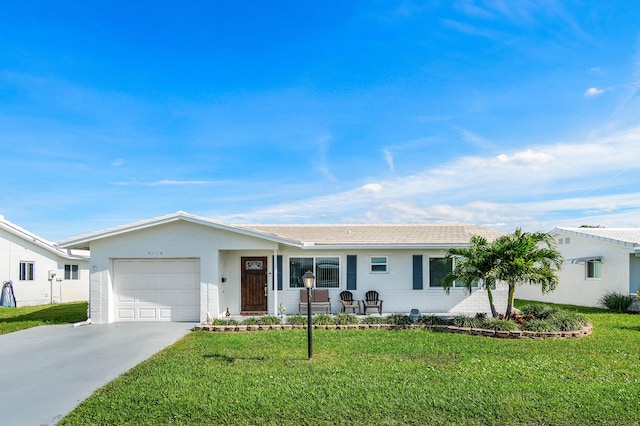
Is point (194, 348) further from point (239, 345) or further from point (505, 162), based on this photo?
point (505, 162)

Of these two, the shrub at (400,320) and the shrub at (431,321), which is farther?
the shrub at (400,320)

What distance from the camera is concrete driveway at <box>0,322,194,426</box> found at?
601 centimetres

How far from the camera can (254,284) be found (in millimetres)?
14969

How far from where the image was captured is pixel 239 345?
32.2 feet

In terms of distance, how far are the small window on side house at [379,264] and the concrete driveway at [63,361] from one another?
6.63 m

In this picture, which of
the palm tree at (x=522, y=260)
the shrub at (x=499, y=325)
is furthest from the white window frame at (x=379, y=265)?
the shrub at (x=499, y=325)

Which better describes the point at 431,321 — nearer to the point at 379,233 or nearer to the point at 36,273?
the point at 379,233

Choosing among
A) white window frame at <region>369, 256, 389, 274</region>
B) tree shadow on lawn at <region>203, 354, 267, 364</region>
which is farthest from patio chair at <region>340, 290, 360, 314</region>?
tree shadow on lawn at <region>203, 354, 267, 364</region>

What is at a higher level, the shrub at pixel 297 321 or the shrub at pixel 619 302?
the shrub at pixel 297 321

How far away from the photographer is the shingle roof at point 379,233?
14.9 metres

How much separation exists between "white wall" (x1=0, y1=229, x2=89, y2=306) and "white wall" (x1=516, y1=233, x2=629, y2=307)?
26858mm

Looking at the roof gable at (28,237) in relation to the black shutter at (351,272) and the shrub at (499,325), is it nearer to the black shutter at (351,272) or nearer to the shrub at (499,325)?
the black shutter at (351,272)

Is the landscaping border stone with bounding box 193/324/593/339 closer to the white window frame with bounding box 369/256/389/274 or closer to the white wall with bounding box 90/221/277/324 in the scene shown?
the white wall with bounding box 90/221/277/324

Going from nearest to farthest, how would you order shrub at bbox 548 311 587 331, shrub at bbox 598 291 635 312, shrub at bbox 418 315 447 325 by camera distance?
1. shrub at bbox 548 311 587 331
2. shrub at bbox 418 315 447 325
3. shrub at bbox 598 291 635 312
